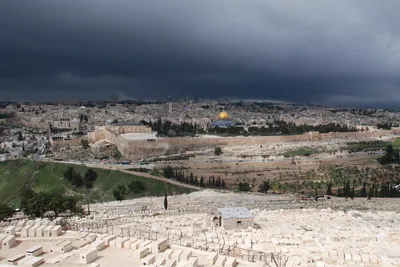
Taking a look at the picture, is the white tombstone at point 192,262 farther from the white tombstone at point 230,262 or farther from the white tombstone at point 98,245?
the white tombstone at point 98,245

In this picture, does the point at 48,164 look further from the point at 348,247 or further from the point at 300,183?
the point at 348,247

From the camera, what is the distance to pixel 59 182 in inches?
1339

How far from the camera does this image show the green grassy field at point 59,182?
32.2 m

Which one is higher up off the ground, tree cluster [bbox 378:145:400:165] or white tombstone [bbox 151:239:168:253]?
white tombstone [bbox 151:239:168:253]

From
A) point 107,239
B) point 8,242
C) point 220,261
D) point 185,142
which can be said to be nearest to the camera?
point 220,261

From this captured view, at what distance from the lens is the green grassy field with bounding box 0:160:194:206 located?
32.2 metres

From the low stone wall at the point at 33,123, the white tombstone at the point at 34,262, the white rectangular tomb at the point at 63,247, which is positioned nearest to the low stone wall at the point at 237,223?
the white rectangular tomb at the point at 63,247

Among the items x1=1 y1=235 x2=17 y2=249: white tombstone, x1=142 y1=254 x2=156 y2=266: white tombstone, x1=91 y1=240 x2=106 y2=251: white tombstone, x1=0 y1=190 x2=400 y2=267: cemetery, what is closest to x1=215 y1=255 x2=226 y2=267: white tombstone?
x1=0 y1=190 x2=400 y2=267: cemetery

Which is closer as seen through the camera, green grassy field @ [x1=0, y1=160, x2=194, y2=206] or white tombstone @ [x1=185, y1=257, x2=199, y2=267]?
white tombstone @ [x1=185, y1=257, x2=199, y2=267]

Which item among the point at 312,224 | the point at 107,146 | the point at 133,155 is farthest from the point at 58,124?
the point at 312,224

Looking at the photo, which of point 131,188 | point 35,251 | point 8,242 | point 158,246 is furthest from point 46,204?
point 131,188

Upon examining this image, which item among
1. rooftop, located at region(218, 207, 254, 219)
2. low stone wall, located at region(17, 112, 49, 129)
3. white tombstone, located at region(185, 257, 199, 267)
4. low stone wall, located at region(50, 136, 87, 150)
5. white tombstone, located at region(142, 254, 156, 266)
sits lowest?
rooftop, located at region(218, 207, 254, 219)

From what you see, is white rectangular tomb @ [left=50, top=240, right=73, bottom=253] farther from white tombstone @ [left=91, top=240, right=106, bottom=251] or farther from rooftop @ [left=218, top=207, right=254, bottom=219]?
rooftop @ [left=218, top=207, right=254, bottom=219]

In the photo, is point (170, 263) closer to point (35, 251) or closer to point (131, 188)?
point (35, 251)
